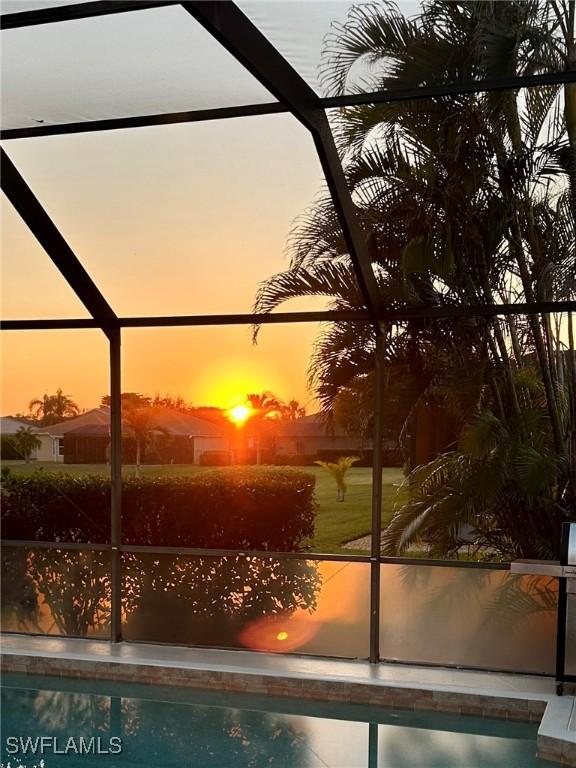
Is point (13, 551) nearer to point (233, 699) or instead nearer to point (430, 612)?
point (233, 699)

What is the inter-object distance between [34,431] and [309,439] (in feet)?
9.40

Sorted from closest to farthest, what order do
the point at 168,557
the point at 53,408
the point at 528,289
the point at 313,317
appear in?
the point at 313,317 < the point at 168,557 < the point at 528,289 < the point at 53,408

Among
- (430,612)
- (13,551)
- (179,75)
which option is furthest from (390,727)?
(179,75)

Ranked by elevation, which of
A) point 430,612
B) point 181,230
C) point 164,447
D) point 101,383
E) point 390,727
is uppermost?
point 181,230

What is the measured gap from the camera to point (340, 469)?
9.20 metres

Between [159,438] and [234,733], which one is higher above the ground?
[159,438]

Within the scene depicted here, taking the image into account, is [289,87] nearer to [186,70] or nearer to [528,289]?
[186,70]

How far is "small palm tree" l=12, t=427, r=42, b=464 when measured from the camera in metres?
9.58

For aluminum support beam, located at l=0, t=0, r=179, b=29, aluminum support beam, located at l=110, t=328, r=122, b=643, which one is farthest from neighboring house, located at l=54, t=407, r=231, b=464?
aluminum support beam, located at l=0, t=0, r=179, b=29

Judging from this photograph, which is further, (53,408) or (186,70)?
(53,408)

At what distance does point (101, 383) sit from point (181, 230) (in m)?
2.79

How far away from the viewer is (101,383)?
9.45m

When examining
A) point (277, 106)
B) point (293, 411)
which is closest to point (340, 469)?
point (293, 411)

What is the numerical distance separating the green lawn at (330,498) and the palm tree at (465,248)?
64.5 inches
